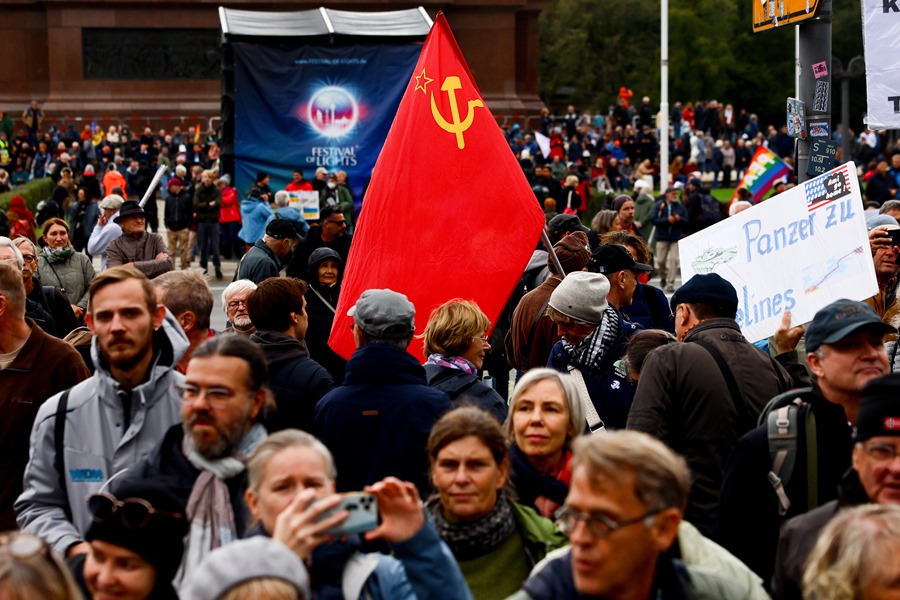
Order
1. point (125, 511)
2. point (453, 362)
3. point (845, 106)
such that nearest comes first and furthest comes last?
point (125, 511)
point (453, 362)
point (845, 106)

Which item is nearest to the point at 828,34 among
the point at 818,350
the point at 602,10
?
the point at 818,350

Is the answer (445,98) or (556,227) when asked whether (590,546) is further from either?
(556,227)

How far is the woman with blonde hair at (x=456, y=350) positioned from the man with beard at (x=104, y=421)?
1732mm

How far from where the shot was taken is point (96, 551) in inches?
151

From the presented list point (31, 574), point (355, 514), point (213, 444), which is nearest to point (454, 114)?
point (213, 444)

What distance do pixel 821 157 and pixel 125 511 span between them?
627 cm

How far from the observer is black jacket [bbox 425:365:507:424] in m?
6.18

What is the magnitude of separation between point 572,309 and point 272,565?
3.83m

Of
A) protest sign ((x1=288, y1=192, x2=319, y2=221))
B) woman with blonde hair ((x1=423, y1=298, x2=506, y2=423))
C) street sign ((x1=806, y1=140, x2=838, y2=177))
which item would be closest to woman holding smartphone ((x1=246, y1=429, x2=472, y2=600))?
woman with blonde hair ((x1=423, y1=298, x2=506, y2=423))

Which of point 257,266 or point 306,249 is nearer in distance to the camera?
point 257,266

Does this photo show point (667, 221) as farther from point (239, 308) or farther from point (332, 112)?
point (239, 308)

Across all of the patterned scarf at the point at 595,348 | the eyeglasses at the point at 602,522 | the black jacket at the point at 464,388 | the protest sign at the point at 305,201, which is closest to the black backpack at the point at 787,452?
the eyeglasses at the point at 602,522

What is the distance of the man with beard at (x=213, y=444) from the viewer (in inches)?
164

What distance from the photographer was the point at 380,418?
5.48 m
